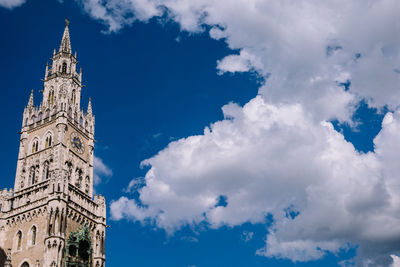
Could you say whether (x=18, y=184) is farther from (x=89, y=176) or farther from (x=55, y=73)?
(x=55, y=73)

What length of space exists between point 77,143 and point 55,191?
47.7 feet

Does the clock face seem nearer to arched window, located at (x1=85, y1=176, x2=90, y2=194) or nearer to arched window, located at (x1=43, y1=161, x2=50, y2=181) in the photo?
arched window, located at (x1=85, y1=176, x2=90, y2=194)

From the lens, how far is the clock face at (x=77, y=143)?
7962cm

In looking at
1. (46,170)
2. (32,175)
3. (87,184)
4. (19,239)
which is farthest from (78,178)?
(19,239)

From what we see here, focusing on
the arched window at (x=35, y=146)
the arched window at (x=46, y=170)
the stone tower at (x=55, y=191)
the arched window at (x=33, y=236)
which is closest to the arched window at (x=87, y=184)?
the stone tower at (x=55, y=191)

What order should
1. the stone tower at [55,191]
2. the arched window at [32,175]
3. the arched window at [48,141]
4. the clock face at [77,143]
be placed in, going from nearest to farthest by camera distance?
the stone tower at [55,191] < the arched window at [32,175] < the arched window at [48,141] < the clock face at [77,143]

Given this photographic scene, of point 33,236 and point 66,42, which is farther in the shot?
point 66,42

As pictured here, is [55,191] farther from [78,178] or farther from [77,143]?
[77,143]

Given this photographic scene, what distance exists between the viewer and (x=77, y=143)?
8069 cm

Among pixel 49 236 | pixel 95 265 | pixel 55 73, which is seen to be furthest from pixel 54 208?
pixel 55 73

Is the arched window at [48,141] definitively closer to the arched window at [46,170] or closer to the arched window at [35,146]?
the arched window at [35,146]

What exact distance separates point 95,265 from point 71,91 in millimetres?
33632

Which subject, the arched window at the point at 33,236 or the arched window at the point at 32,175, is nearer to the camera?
the arched window at the point at 33,236

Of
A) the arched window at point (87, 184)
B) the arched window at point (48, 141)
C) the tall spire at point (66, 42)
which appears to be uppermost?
the tall spire at point (66, 42)
